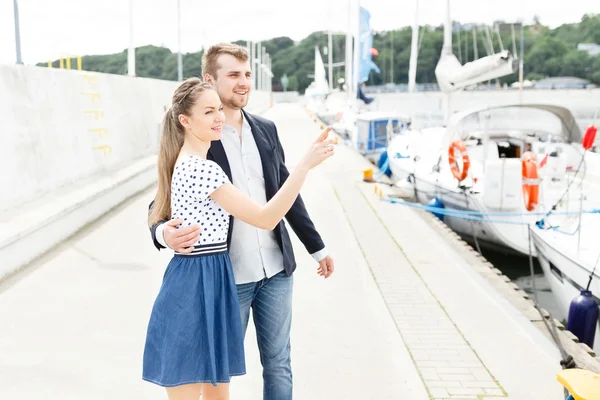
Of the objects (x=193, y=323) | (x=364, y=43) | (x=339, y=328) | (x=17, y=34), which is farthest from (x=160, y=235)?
(x=364, y=43)

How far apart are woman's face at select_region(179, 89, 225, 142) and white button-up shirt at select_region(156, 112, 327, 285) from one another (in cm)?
25

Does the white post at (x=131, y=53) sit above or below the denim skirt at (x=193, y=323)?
above

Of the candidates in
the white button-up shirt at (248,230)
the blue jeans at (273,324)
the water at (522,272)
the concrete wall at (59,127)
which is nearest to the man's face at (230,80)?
the white button-up shirt at (248,230)

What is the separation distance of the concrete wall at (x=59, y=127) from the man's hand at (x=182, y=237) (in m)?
5.36

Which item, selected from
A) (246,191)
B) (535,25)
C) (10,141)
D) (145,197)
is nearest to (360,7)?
(145,197)

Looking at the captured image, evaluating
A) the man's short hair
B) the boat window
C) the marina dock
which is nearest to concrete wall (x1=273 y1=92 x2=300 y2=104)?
the boat window

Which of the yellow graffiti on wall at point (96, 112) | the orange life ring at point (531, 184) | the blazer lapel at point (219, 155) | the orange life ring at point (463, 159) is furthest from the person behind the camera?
the orange life ring at point (463, 159)

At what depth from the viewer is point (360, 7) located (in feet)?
84.3

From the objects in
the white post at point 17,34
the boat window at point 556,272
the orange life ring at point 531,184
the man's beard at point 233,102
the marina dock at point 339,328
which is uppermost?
the white post at point 17,34

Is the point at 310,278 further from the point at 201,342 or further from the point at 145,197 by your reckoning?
the point at 145,197

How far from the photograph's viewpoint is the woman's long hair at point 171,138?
2561mm

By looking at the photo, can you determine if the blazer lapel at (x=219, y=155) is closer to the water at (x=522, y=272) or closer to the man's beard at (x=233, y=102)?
the man's beard at (x=233, y=102)

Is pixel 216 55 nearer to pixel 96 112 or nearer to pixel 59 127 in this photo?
pixel 59 127

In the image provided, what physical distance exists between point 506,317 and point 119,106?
9001 mm
